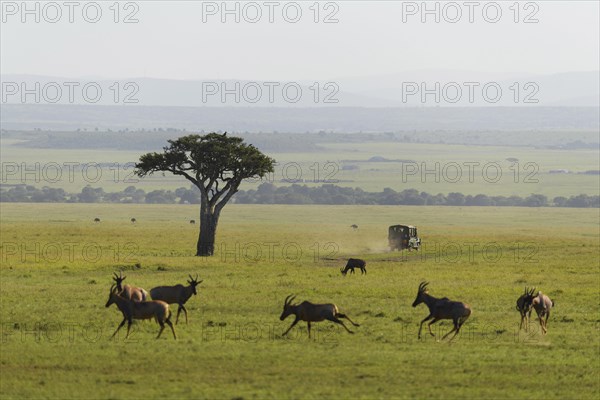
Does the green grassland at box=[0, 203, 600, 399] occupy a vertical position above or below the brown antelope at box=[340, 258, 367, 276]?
below

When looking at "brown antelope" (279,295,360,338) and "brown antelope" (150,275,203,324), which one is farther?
"brown antelope" (150,275,203,324)

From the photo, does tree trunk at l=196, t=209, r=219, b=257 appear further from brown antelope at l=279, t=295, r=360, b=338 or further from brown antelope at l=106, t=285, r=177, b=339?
brown antelope at l=106, t=285, r=177, b=339

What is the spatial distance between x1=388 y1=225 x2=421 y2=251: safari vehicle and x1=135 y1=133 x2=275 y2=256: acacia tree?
9497 mm

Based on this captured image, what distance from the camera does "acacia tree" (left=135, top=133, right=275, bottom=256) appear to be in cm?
5784

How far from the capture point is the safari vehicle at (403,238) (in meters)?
64.3

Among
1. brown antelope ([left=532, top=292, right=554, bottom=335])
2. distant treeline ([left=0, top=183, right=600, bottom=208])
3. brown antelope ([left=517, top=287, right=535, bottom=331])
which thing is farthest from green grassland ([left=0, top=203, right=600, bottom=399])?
distant treeline ([left=0, top=183, right=600, bottom=208])

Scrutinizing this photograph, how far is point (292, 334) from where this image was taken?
1080 inches

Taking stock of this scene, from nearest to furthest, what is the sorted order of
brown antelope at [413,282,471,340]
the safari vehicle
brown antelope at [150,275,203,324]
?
brown antelope at [413,282,471,340]
brown antelope at [150,275,203,324]
the safari vehicle

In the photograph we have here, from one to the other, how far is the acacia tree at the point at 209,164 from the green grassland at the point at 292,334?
2313 mm

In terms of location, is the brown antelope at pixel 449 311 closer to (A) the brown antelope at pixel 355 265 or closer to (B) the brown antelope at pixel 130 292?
(B) the brown antelope at pixel 130 292

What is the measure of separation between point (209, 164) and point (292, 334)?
32.0 metres

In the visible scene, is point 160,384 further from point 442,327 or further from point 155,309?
point 442,327

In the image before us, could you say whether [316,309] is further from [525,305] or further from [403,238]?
[403,238]

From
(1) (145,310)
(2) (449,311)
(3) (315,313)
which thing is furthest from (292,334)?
(2) (449,311)
